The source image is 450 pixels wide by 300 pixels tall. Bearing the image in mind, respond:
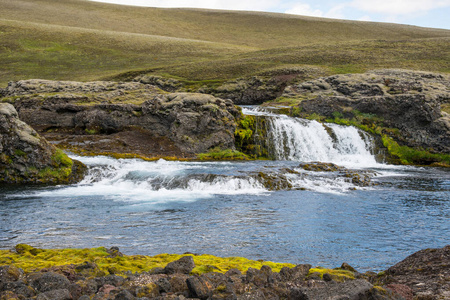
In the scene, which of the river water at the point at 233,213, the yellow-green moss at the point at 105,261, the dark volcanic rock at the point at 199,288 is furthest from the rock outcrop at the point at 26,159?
the dark volcanic rock at the point at 199,288

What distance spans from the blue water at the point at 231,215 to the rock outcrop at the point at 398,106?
9645 millimetres

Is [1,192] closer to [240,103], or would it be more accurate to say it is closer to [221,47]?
[240,103]

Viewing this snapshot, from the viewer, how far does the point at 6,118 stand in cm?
1961

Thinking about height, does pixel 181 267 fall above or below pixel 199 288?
below

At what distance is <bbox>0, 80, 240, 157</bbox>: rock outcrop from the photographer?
26359 mm

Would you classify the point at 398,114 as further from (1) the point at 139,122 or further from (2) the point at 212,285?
(2) the point at 212,285

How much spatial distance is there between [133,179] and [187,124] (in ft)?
28.7

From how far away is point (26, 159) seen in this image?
63.4 ft

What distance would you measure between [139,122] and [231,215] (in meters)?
16.2

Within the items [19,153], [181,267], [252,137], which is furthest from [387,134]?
[181,267]

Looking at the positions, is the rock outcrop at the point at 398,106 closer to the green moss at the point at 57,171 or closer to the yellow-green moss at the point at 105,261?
the green moss at the point at 57,171

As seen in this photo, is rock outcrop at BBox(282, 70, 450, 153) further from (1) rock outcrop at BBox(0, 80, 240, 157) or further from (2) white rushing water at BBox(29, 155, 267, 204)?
(2) white rushing water at BBox(29, 155, 267, 204)

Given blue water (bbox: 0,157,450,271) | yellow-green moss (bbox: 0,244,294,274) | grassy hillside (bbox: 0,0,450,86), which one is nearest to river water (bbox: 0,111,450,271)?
blue water (bbox: 0,157,450,271)

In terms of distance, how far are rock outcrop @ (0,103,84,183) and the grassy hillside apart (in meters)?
44.4
